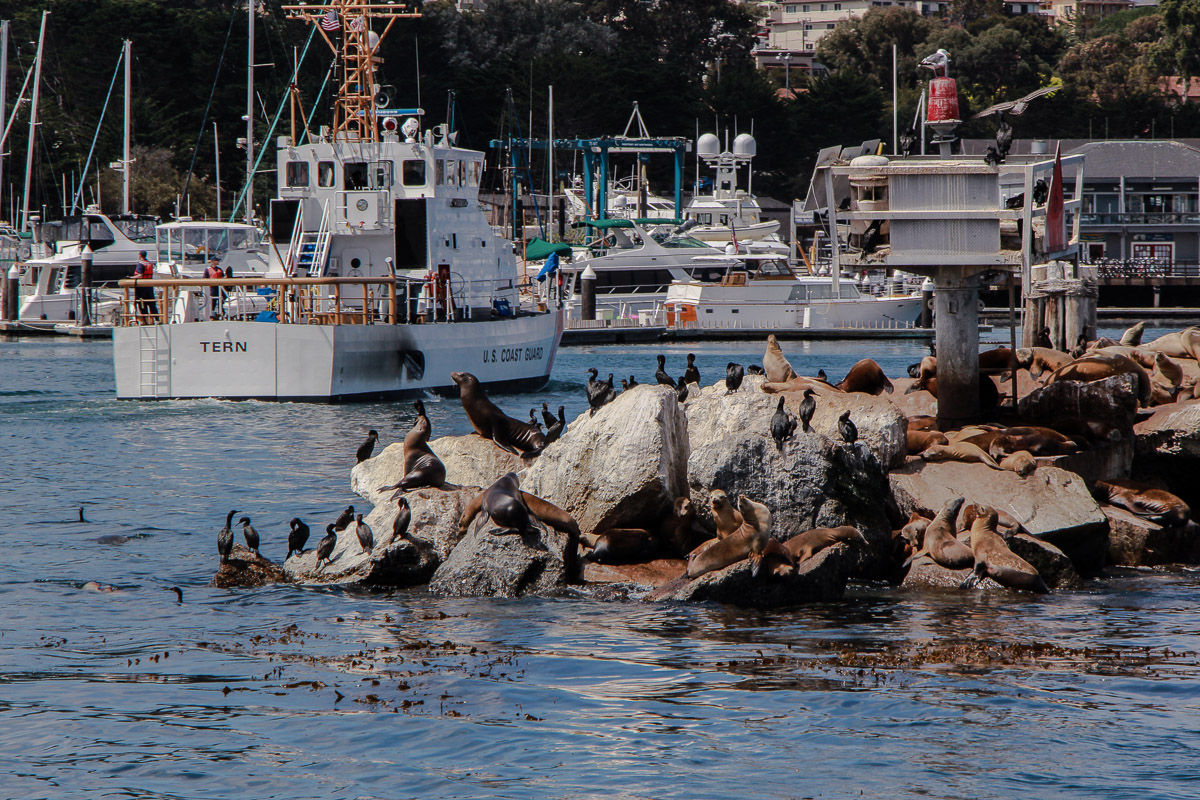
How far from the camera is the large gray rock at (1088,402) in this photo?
17.2 metres

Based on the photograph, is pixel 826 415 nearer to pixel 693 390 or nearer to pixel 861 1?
pixel 693 390

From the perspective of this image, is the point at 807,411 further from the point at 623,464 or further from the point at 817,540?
the point at 623,464

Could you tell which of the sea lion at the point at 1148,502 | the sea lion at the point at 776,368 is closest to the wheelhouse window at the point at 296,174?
the sea lion at the point at 776,368

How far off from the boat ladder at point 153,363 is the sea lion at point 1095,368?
65.8ft

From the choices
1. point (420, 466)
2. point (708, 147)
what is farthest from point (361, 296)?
point (708, 147)

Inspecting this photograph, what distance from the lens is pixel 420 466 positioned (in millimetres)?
16547

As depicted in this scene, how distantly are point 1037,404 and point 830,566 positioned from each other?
5.75 m

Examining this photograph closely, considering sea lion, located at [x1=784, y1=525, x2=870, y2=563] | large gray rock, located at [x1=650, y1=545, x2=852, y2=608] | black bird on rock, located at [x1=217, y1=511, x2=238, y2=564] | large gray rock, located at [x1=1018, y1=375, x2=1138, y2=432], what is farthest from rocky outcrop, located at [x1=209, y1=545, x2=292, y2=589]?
large gray rock, located at [x1=1018, y1=375, x2=1138, y2=432]

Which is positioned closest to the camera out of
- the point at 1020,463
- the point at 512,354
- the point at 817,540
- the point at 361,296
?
the point at 817,540

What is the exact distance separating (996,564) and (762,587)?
97.5 inches

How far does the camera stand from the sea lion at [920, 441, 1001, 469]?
53.6 ft

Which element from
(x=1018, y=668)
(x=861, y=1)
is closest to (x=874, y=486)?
(x=1018, y=668)

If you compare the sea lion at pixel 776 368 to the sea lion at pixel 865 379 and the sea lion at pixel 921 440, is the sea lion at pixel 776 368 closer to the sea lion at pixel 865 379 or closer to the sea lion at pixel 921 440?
the sea lion at pixel 865 379

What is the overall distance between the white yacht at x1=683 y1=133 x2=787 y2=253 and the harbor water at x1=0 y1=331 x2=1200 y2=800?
54052mm
